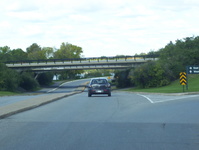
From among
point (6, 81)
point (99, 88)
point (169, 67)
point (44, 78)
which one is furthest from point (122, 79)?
point (99, 88)

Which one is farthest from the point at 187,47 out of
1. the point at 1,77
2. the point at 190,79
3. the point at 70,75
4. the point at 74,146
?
the point at 70,75

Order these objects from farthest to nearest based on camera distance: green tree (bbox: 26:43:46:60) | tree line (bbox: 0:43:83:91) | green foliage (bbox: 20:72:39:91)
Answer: green tree (bbox: 26:43:46:60), green foliage (bbox: 20:72:39:91), tree line (bbox: 0:43:83:91)

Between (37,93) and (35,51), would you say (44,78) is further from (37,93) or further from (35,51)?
(37,93)

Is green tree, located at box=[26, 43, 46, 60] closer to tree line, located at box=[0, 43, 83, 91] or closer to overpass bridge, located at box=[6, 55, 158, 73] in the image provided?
tree line, located at box=[0, 43, 83, 91]

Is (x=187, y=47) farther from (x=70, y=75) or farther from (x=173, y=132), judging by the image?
(x=70, y=75)

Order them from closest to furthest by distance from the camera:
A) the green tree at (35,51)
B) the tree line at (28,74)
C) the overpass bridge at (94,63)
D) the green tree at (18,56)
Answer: the tree line at (28,74)
the overpass bridge at (94,63)
the green tree at (18,56)
the green tree at (35,51)

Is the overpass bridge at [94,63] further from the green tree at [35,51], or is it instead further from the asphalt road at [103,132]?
the asphalt road at [103,132]

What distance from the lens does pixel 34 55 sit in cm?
13038

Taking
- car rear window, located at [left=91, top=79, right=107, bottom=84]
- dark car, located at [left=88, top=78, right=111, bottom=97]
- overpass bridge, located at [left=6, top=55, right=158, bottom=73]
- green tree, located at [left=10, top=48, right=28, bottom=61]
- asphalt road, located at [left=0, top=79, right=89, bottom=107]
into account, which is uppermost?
green tree, located at [left=10, top=48, right=28, bottom=61]

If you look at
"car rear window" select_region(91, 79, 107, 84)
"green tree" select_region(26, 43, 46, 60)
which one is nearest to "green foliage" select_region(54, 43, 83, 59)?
"green tree" select_region(26, 43, 46, 60)

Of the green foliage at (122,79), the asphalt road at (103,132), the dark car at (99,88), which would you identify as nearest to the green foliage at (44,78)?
the green foliage at (122,79)

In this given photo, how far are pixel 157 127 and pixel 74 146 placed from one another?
3672mm

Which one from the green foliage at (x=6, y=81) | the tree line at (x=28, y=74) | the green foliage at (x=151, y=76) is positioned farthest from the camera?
the tree line at (x=28, y=74)

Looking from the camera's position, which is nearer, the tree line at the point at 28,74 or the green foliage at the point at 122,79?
the tree line at the point at 28,74
